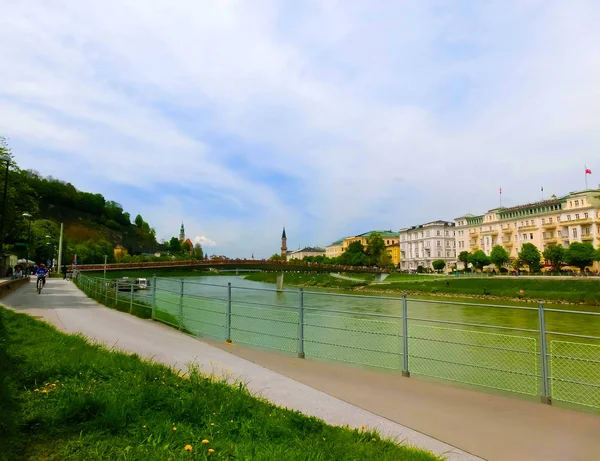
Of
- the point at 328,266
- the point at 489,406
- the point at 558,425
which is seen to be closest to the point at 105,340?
the point at 489,406

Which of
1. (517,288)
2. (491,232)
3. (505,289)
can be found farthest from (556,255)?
(491,232)

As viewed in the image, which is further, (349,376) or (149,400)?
(349,376)

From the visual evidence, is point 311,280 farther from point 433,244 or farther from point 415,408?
point 415,408

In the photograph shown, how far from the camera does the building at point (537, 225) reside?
71.1 meters

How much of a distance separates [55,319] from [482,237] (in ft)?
313

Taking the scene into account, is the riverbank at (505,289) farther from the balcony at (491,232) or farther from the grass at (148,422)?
the grass at (148,422)

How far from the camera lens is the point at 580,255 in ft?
199

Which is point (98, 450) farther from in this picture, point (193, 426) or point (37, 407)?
point (37, 407)

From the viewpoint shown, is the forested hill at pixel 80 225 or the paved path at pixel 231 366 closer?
the paved path at pixel 231 366

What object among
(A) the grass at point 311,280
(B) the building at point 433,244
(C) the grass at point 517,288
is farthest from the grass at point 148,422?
(B) the building at point 433,244

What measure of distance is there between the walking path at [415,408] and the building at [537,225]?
75.3m

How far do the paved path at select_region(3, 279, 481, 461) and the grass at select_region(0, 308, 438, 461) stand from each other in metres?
0.41

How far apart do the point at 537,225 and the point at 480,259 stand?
12.0 meters

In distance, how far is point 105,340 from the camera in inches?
346
